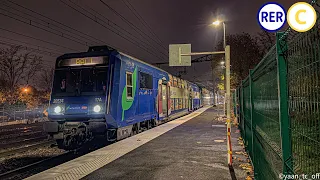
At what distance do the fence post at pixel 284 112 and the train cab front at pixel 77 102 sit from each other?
7.71m

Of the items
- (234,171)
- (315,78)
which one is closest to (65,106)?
(234,171)

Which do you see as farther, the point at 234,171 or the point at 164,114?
the point at 164,114

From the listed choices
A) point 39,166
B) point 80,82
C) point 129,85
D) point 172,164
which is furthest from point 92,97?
point 172,164

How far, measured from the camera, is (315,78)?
1835mm

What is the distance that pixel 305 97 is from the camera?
2.00 meters

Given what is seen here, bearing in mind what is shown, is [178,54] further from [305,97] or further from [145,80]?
[305,97]

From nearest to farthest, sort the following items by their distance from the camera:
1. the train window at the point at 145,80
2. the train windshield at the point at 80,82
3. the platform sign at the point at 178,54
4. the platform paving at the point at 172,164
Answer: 1. the platform paving at the point at 172,164
2. the train windshield at the point at 80,82
3. the platform sign at the point at 178,54
4. the train window at the point at 145,80

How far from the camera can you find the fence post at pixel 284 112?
8.52ft

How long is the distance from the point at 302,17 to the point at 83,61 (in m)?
9.48

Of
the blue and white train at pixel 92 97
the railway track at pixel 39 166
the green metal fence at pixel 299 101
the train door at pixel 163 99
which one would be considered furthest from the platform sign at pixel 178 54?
the green metal fence at pixel 299 101

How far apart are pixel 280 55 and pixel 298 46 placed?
0.55 metres

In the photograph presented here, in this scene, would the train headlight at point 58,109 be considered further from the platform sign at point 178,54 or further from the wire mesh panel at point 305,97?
the wire mesh panel at point 305,97

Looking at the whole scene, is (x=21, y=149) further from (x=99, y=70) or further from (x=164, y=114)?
(x=164, y=114)

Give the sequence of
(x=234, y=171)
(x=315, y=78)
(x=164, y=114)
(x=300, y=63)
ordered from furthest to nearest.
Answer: (x=164, y=114), (x=234, y=171), (x=300, y=63), (x=315, y=78)
